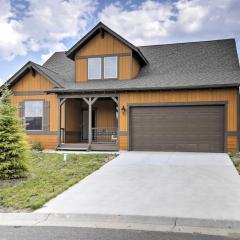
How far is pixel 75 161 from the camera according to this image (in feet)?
43.2

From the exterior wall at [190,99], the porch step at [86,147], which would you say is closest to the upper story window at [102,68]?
the exterior wall at [190,99]

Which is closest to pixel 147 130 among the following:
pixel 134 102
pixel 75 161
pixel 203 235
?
pixel 134 102

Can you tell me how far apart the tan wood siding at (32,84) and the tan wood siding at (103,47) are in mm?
2647

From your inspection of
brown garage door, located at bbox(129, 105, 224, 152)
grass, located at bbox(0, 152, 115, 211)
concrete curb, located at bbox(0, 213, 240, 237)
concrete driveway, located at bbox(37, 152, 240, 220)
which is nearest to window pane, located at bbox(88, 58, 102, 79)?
brown garage door, located at bbox(129, 105, 224, 152)

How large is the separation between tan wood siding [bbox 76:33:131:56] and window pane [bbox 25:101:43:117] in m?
3.77

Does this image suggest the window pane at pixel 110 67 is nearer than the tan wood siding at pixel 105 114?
Yes

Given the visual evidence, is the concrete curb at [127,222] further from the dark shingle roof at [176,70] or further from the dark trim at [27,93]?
the dark trim at [27,93]

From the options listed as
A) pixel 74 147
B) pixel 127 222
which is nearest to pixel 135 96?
pixel 74 147

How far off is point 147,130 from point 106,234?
11260 mm

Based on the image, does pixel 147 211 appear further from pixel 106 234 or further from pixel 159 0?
pixel 159 0

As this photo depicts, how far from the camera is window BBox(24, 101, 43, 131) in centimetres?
1794

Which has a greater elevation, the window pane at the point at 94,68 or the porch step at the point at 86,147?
the window pane at the point at 94,68

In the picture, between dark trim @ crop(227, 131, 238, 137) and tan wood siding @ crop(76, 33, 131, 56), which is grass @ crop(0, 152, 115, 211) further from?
tan wood siding @ crop(76, 33, 131, 56)

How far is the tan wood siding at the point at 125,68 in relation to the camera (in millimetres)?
18109
